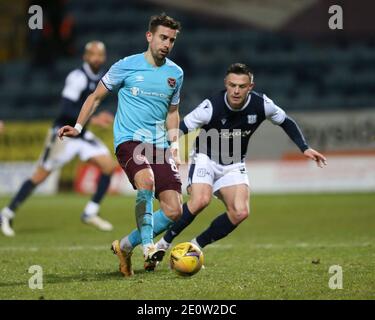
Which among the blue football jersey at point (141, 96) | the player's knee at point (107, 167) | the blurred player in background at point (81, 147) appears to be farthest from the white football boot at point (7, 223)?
the blue football jersey at point (141, 96)

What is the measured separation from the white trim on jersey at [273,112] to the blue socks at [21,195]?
4.99m

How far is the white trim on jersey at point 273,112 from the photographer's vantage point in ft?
26.4

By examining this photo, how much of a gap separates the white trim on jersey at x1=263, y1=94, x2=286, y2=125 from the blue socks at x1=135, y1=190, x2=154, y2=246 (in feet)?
5.33

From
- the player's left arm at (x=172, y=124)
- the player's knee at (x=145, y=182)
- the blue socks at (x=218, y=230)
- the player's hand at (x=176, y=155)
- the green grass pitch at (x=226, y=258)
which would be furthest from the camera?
the blue socks at (x=218, y=230)

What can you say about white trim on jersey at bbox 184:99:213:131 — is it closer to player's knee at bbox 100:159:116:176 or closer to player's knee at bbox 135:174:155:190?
player's knee at bbox 135:174:155:190

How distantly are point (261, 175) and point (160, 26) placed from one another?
11.7 meters

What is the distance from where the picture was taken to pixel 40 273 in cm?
732

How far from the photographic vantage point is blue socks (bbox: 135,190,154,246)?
22.6 ft

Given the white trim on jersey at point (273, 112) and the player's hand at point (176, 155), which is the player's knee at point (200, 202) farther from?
the white trim on jersey at point (273, 112)

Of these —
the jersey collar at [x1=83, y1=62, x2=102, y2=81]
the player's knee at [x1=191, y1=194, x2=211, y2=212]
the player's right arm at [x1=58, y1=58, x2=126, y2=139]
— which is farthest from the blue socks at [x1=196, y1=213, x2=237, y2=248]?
the jersey collar at [x1=83, y1=62, x2=102, y2=81]

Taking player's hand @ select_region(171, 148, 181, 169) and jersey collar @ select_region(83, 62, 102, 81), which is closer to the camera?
player's hand @ select_region(171, 148, 181, 169)

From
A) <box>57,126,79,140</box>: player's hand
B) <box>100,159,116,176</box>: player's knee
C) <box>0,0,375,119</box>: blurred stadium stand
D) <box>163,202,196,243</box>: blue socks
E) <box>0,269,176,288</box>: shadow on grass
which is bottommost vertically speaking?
<box>0,269,176,288</box>: shadow on grass

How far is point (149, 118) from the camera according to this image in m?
7.36
